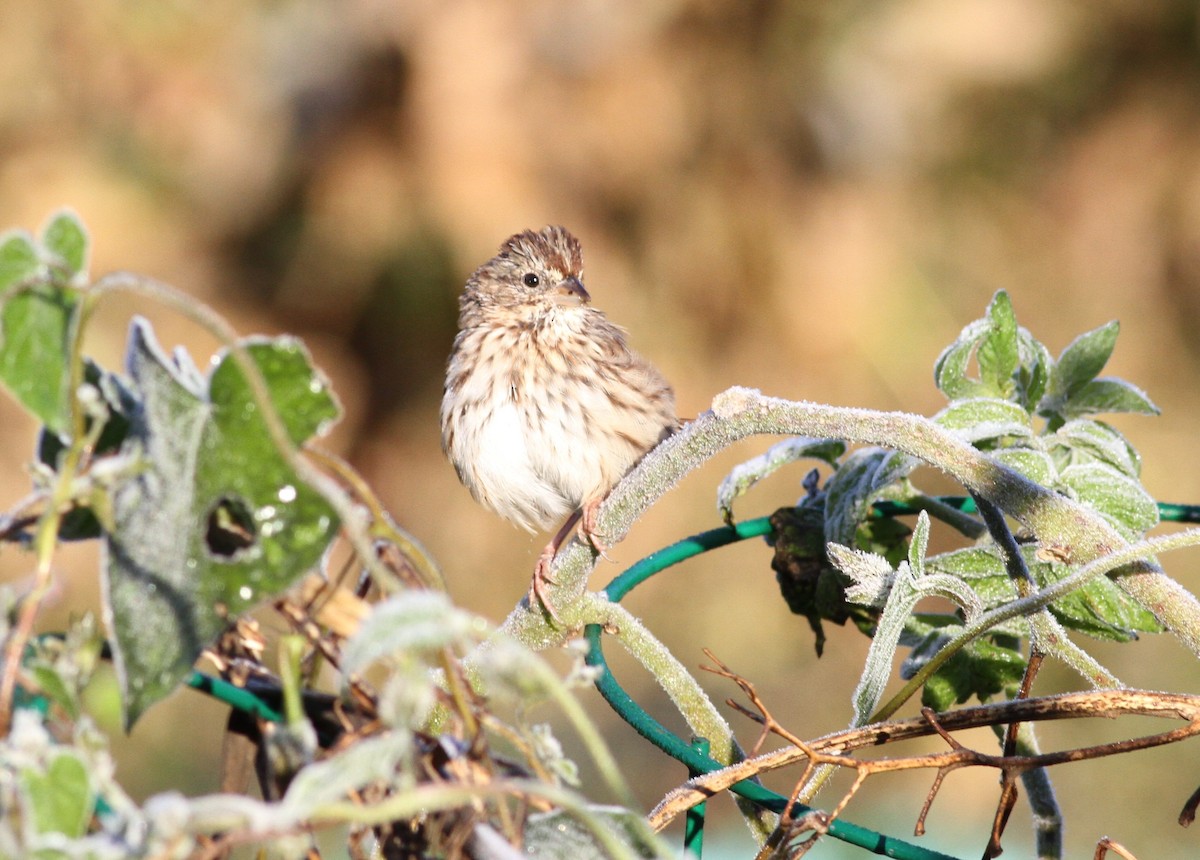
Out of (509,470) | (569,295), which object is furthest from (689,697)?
(569,295)

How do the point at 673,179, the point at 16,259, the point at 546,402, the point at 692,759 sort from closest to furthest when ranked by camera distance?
the point at 16,259, the point at 692,759, the point at 546,402, the point at 673,179

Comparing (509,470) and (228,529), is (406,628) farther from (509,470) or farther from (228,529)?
(509,470)

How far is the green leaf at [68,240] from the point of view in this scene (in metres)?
0.69

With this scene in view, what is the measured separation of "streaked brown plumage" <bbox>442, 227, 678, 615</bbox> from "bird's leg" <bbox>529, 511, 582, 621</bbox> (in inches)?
2.3

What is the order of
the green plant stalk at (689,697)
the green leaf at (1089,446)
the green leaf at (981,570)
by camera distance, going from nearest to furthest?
the green plant stalk at (689,697)
the green leaf at (981,570)
the green leaf at (1089,446)

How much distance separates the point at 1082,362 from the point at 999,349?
0.16 meters

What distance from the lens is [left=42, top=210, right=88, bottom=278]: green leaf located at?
2.26 ft

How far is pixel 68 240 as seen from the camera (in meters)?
0.69

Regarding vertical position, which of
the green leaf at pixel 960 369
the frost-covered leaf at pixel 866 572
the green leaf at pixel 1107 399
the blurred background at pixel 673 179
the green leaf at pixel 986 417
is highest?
the blurred background at pixel 673 179

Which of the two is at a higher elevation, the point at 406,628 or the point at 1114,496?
the point at 1114,496

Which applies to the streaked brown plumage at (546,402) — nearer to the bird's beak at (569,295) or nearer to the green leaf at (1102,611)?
the bird's beak at (569,295)

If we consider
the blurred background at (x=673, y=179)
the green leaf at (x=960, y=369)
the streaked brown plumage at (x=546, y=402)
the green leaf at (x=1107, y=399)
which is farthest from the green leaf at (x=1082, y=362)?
the blurred background at (x=673, y=179)

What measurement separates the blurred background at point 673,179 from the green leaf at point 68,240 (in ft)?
12.2

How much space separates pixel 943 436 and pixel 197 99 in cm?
394
